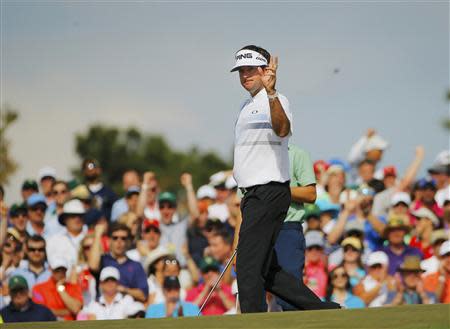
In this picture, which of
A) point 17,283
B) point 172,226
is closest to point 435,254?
point 172,226

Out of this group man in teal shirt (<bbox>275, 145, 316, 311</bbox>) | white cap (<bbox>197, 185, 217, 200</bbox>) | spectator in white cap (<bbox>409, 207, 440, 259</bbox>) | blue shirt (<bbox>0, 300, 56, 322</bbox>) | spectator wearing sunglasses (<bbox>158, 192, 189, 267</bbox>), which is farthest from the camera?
white cap (<bbox>197, 185, 217, 200</bbox>)

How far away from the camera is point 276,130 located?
7.76 m

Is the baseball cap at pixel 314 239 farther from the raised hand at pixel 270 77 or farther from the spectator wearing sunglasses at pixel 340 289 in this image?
the raised hand at pixel 270 77

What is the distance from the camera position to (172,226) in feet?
46.8

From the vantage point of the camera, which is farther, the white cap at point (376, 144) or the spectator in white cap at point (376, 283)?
the white cap at point (376, 144)

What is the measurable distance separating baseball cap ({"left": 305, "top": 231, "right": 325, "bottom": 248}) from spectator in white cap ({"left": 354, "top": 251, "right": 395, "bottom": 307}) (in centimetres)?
50

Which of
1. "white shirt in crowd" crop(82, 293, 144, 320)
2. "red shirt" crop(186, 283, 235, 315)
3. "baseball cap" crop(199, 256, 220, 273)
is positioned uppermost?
"baseball cap" crop(199, 256, 220, 273)

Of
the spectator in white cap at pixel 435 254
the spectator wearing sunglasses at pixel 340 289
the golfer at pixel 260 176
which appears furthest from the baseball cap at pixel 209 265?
the golfer at pixel 260 176

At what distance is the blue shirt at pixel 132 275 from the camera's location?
41.0 ft

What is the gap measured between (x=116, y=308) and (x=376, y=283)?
8.18ft

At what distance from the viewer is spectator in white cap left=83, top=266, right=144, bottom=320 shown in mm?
12086

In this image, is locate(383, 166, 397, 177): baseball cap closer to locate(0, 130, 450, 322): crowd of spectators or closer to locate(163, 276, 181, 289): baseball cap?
locate(0, 130, 450, 322): crowd of spectators

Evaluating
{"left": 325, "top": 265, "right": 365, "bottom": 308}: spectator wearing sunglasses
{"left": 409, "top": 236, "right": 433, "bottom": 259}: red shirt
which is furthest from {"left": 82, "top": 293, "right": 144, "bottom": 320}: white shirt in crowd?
{"left": 409, "top": 236, "right": 433, "bottom": 259}: red shirt

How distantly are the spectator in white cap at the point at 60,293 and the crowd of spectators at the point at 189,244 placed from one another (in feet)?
0.04
